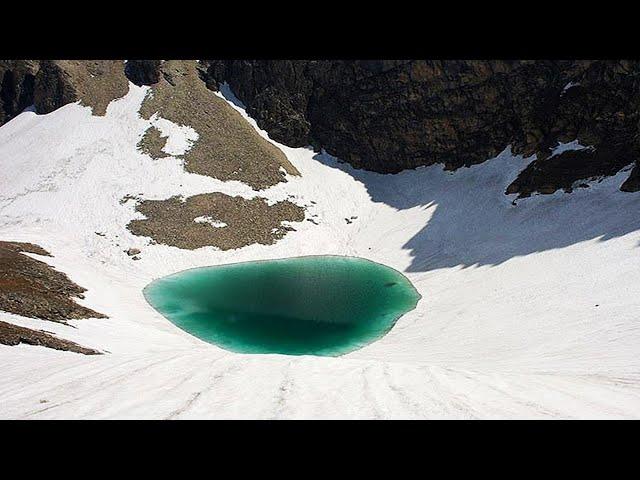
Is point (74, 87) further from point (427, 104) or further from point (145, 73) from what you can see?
point (427, 104)

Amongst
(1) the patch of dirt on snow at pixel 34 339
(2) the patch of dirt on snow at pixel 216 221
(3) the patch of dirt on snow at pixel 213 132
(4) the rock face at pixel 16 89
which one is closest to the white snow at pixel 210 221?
(2) the patch of dirt on snow at pixel 216 221

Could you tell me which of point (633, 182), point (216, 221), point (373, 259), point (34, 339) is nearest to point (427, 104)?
point (373, 259)

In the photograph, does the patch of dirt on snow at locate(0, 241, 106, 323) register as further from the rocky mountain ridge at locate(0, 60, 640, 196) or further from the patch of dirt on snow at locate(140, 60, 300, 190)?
the rocky mountain ridge at locate(0, 60, 640, 196)

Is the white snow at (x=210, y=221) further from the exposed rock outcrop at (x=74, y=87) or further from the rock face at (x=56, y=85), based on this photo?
the exposed rock outcrop at (x=74, y=87)

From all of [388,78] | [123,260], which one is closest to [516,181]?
[388,78]

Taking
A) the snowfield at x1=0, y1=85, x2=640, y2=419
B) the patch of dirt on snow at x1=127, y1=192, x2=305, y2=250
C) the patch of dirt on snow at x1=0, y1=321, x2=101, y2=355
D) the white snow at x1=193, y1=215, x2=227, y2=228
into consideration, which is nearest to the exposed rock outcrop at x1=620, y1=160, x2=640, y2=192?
the snowfield at x1=0, y1=85, x2=640, y2=419
